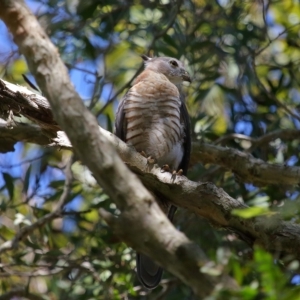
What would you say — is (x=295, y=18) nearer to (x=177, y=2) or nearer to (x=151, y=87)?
(x=177, y=2)

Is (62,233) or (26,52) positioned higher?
(26,52)

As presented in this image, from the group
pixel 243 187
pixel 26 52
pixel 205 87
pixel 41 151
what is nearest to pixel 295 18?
pixel 205 87

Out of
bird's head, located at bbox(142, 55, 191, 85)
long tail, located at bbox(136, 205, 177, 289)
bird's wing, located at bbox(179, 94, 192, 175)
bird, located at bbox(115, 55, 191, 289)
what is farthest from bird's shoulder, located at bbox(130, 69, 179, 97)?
Answer: long tail, located at bbox(136, 205, 177, 289)

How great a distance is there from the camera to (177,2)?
21.2 ft

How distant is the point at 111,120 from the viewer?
6.81m

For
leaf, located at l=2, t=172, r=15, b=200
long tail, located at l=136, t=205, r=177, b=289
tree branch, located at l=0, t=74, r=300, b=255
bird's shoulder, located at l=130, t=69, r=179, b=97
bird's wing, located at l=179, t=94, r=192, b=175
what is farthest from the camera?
leaf, located at l=2, t=172, r=15, b=200

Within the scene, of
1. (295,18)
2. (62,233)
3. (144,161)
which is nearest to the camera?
(144,161)

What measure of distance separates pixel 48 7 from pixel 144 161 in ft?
8.81

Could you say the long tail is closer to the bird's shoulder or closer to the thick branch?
the thick branch

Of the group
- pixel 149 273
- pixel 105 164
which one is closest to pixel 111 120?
pixel 149 273

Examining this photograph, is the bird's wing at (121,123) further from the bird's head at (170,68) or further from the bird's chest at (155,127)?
the bird's head at (170,68)

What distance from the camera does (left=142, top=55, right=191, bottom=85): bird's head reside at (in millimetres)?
6738

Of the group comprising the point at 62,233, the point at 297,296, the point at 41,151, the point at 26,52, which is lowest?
the point at 62,233

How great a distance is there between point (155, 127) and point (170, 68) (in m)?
1.35
